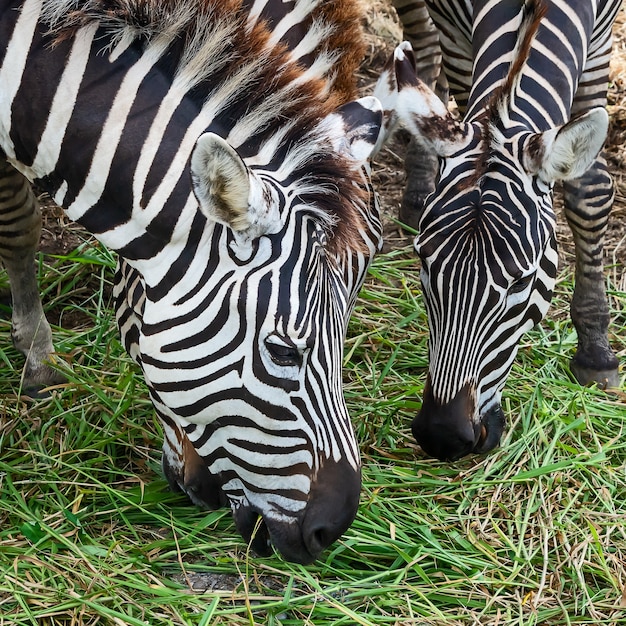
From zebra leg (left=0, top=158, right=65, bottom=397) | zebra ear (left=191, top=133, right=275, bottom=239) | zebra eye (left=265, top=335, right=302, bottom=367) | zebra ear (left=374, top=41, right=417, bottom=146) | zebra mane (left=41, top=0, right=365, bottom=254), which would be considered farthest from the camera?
zebra leg (left=0, top=158, right=65, bottom=397)

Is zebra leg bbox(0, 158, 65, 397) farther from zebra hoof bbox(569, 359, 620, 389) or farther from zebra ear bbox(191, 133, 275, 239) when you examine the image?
zebra hoof bbox(569, 359, 620, 389)

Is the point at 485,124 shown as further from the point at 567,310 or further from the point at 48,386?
the point at 48,386

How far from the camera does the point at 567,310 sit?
632 centimetres

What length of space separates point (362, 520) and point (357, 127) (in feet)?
6.60

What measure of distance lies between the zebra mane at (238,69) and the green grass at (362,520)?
1.68 m

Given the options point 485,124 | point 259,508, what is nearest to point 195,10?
point 485,124

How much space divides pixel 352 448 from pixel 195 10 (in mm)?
1931

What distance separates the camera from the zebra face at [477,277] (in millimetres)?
4258

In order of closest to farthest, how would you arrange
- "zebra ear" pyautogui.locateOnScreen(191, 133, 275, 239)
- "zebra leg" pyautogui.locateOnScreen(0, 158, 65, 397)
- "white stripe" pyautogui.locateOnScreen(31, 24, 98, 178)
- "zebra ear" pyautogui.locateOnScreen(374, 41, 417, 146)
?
"zebra ear" pyautogui.locateOnScreen(191, 133, 275, 239), "white stripe" pyautogui.locateOnScreen(31, 24, 98, 178), "zebra ear" pyautogui.locateOnScreen(374, 41, 417, 146), "zebra leg" pyautogui.locateOnScreen(0, 158, 65, 397)

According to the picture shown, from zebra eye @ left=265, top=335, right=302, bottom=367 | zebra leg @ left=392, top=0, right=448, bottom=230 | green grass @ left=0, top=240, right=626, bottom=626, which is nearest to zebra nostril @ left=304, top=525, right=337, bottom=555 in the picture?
green grass @ left=0, top=240, right=626, bottom=626

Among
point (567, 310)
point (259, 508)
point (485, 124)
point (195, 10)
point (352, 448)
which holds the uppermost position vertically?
point (195, 10)

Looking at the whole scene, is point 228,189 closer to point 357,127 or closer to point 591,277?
point 357,127

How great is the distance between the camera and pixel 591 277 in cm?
584

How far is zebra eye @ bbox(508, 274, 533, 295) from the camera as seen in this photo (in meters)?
4.31
